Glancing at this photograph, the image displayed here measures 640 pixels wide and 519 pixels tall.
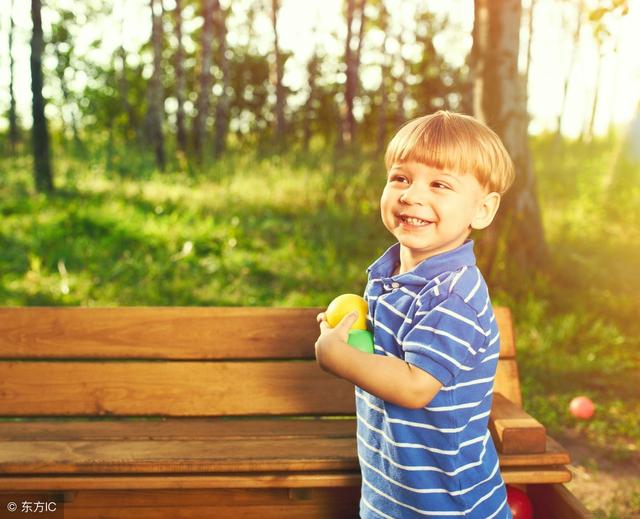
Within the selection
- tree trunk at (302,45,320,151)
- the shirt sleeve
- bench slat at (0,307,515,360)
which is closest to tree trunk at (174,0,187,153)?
tree trunk at (302,45,320,151)

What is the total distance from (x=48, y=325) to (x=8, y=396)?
0.36 m

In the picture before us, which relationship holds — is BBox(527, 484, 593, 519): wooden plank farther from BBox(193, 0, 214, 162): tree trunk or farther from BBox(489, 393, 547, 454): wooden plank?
BBox(193, 0, 214, 162): tree trunk

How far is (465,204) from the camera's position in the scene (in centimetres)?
203

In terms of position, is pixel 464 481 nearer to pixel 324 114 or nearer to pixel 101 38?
pixel 324 114

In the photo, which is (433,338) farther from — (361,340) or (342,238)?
(342,238)

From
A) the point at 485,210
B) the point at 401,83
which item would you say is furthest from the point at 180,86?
the point at 485,210

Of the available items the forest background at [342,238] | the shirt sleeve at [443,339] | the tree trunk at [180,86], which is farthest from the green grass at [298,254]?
the tree trunk at [180,86]

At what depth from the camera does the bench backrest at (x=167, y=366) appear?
10.1ft

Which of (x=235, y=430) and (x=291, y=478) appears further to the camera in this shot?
(x=235, y=430)

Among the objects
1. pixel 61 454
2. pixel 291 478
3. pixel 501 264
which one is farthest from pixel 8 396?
pixel 501 264

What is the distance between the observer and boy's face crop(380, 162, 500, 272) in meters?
2.01

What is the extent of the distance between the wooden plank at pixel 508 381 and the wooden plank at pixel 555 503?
40 centimetres

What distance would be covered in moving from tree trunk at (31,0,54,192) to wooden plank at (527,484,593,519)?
10.4m

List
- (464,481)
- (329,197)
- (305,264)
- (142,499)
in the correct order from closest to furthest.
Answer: (464,481)
(142,499)
(305,264)
(329,197)
